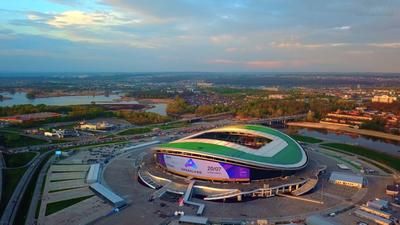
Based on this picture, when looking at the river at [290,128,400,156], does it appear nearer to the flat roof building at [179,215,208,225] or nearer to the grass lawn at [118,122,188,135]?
the grass lawn at [118,122,188,135]

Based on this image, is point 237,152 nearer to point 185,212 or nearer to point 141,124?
point 185,212

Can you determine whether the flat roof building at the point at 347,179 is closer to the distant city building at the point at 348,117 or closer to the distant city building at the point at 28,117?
the distant city building at the point at 348,117

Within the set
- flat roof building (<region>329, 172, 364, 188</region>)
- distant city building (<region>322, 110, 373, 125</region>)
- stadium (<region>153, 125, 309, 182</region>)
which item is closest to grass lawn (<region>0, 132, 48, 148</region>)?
stadium (<region>153, 125, 309, 182</region>)


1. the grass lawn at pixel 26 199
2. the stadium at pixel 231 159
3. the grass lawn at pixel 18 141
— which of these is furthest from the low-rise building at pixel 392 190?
the grass lawn at pixel 18 141

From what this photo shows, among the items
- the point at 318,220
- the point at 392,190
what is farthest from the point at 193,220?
the point at 392,190

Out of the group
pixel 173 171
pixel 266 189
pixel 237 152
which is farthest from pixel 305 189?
pixel 173 171

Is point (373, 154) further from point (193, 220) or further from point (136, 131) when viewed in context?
point (136, 131)
